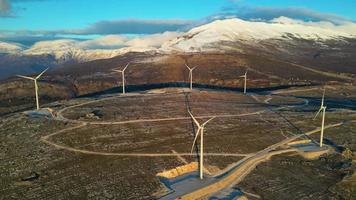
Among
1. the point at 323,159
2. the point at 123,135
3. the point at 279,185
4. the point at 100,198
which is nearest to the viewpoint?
the point at 100,198

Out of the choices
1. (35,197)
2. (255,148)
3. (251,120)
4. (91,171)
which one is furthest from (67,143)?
(251,120)

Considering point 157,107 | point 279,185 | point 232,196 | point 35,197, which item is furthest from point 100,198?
A: point 157,107

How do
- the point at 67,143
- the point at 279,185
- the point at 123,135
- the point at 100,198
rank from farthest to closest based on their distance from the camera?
the point at 123,135
the point at 67,143
the point at 279,185
the point at 100,198

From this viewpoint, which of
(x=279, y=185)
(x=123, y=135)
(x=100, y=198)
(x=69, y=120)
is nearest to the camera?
(x=100, y=198)

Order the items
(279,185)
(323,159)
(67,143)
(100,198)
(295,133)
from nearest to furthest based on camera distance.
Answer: (100,198) < (279,185) < (323,159) < (67,143) < (295,133)

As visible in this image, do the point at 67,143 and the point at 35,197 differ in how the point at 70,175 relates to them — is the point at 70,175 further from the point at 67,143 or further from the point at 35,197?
the point at 67,143

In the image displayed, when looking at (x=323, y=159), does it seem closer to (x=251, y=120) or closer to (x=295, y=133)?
(x=295, y=133)

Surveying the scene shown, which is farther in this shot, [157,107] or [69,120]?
[157,107]

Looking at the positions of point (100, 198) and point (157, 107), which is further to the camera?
point (157, 107)

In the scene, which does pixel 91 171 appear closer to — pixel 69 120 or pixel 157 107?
pixel 69 120
